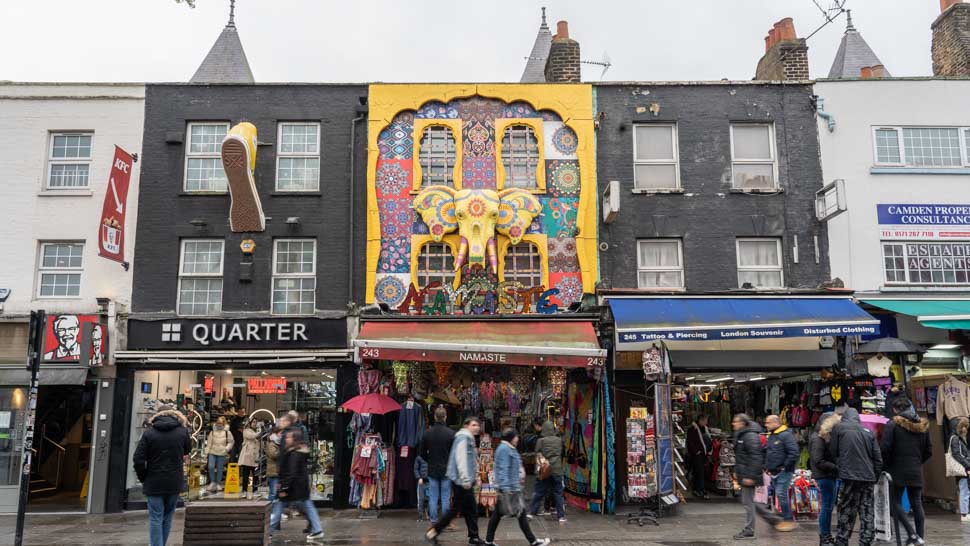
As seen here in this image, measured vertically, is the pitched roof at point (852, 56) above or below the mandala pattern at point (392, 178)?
above

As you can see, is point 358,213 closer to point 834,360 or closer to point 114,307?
point 114,307

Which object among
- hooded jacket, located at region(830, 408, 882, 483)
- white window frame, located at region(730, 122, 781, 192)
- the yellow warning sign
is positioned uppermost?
white window frame, located at region(730, 122, 781, 192)

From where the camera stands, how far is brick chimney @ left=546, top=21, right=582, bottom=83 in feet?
56.3

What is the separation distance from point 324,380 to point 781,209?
10215 mm

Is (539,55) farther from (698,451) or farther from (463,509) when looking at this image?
(463,509)

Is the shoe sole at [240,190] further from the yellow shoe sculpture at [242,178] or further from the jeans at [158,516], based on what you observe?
the jeans at [158,516]

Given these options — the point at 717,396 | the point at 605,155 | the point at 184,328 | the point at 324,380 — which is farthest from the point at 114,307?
the point at 717,396

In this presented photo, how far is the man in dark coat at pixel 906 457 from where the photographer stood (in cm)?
1010

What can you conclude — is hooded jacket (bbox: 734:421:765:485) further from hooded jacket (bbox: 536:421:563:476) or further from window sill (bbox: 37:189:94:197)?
window sill (bbox: 37:189:94:197)

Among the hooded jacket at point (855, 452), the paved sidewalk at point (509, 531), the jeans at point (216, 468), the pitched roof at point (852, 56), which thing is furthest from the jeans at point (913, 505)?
the pitched roof at point (852, 56)

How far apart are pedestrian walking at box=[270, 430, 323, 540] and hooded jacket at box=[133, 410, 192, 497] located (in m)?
1.52

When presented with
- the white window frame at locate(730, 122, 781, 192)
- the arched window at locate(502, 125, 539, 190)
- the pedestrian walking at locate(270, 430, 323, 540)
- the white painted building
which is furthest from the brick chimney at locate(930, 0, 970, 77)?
the white painted building

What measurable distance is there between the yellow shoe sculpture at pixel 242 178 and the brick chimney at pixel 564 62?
662 cm

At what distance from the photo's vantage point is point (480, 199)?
1561 cm
